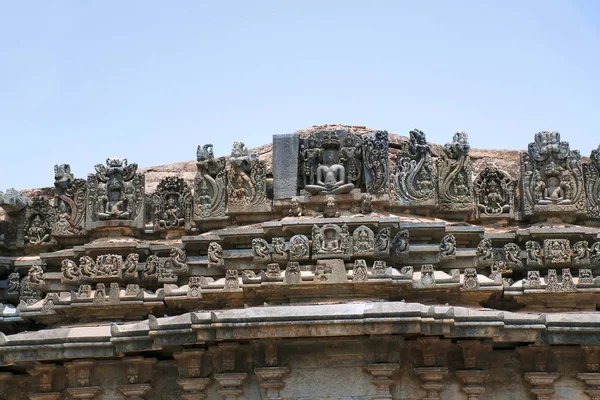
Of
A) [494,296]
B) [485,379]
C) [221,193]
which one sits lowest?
[485,379]

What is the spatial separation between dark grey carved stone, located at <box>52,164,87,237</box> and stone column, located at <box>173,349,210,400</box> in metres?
3.65

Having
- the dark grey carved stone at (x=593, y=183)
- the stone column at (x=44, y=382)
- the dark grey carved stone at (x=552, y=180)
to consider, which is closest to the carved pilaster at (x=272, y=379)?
the stone column at (x=44, y=382)

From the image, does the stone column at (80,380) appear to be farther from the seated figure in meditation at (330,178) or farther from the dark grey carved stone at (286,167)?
the seated figure in meditation at (330,178)

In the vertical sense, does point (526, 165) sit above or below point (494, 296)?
above

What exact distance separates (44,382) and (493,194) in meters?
7.87

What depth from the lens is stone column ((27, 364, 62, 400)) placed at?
20.0 meters

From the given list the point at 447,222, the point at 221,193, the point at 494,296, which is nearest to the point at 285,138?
the point at 221,193

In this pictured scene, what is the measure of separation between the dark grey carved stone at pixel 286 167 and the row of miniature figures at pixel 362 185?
2 cm

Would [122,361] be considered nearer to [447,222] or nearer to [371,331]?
[371,331]

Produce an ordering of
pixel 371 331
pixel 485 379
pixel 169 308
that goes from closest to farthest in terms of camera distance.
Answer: pixel 371 331 < pixel 485 379 < pixel 169 308

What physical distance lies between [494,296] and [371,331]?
3.10 metres

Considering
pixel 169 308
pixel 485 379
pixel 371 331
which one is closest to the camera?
pixel 371 331

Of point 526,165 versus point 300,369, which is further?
point 526,165

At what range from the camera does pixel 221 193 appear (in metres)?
20.9
